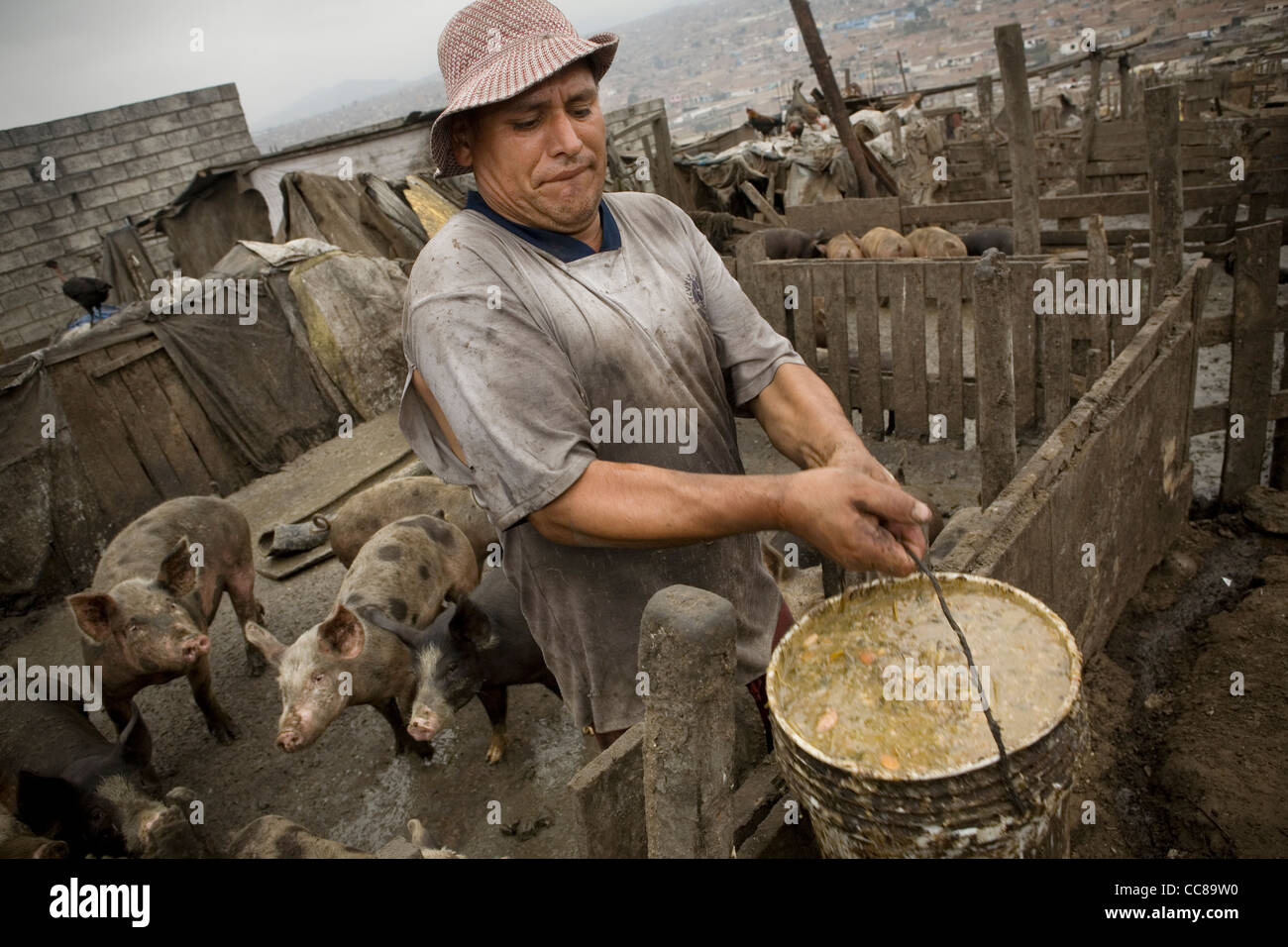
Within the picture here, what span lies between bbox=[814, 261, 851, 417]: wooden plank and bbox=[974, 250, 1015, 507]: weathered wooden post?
311 cm

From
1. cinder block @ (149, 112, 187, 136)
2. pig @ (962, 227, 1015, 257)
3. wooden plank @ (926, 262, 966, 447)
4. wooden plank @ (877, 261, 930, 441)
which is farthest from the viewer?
cinder block @ (149, 112, 187, 136)

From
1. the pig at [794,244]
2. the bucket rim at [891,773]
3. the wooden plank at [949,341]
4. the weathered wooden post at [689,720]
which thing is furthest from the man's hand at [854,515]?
the pig at [794,244]

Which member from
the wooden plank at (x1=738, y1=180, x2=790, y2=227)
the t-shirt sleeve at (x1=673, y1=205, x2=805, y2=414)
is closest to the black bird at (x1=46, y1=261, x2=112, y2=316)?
the t-shirt sleeve at (x1=673, y1=205, x2=805, y2=414)

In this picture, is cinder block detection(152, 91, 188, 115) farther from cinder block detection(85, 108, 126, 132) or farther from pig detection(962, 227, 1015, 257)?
pig detection(962, 227, 1015, 257)

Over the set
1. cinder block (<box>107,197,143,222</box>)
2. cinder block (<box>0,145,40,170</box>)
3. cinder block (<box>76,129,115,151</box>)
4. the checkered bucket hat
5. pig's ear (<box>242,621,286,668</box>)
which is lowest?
pig's ear (<box>242,621,286,668</box>)

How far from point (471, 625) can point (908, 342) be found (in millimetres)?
4525

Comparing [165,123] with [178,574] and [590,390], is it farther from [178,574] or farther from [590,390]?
[590,390]

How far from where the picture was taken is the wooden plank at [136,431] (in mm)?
9102

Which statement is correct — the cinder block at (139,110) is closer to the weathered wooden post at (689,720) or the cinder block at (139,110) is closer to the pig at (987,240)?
the pig at (987,240)

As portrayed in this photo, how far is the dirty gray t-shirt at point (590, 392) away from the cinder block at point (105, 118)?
58.8ft

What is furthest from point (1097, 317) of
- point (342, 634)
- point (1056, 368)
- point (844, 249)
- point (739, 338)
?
point (844, 249)

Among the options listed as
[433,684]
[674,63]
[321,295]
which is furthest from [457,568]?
[674,63]

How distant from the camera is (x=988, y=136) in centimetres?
1304

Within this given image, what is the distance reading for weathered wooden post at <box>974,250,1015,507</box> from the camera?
3.87 m
